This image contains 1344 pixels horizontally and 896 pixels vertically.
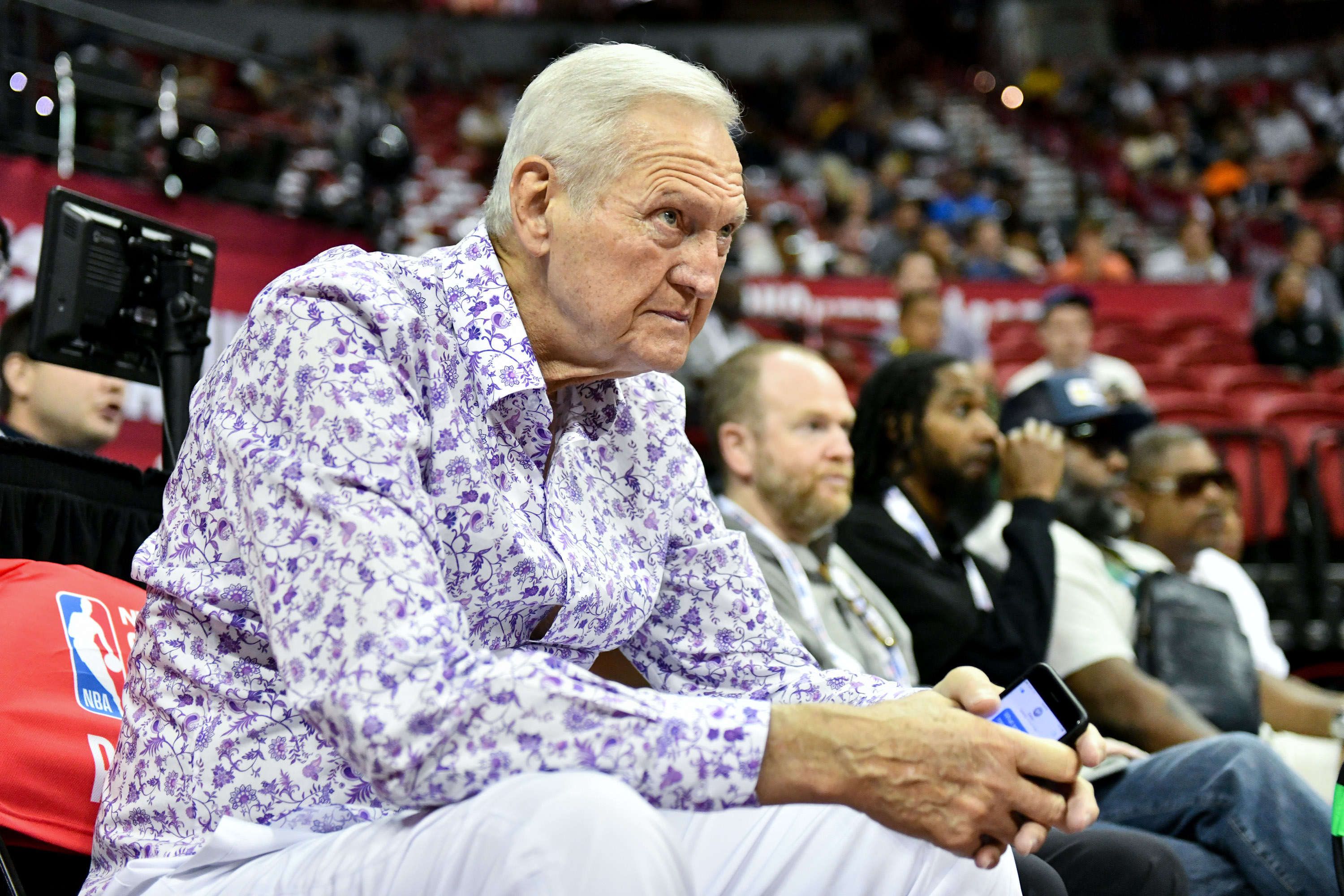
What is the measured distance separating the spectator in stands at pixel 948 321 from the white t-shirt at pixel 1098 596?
9.93 ft

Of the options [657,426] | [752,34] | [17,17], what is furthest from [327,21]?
[657,426]

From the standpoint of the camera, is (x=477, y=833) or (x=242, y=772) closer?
(x=477, y=833)

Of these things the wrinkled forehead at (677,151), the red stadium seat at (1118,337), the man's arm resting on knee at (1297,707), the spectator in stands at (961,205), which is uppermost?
the spectator in stands at (961,205)

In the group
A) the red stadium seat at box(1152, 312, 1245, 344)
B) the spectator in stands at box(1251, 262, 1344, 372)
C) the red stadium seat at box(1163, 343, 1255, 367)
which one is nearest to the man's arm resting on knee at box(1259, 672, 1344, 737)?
the red stadium seat at box(1163, 343, 1255, 367)

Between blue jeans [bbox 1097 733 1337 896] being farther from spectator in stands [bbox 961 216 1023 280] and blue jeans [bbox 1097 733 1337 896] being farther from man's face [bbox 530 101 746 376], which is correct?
spectator in stands [bbox 961 216 1023 280]

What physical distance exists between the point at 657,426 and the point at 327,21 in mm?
16385

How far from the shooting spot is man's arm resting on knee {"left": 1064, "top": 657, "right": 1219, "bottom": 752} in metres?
2.58

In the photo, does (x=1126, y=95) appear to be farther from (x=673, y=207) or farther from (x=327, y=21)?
(x=673, y=207)

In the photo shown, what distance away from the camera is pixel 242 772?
49.1 inches

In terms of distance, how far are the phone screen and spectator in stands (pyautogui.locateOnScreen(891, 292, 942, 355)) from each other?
15.4 ft

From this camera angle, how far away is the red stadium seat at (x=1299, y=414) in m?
6.10

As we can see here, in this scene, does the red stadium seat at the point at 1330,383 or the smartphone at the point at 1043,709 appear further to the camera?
A: the red stadium seat at the point at 1330,383

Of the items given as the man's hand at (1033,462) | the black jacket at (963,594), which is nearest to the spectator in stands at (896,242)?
the man's hand at (1033,462)

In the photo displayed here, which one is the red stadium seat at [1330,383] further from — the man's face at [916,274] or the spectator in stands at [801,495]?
the spectator in stands at [801,495]
